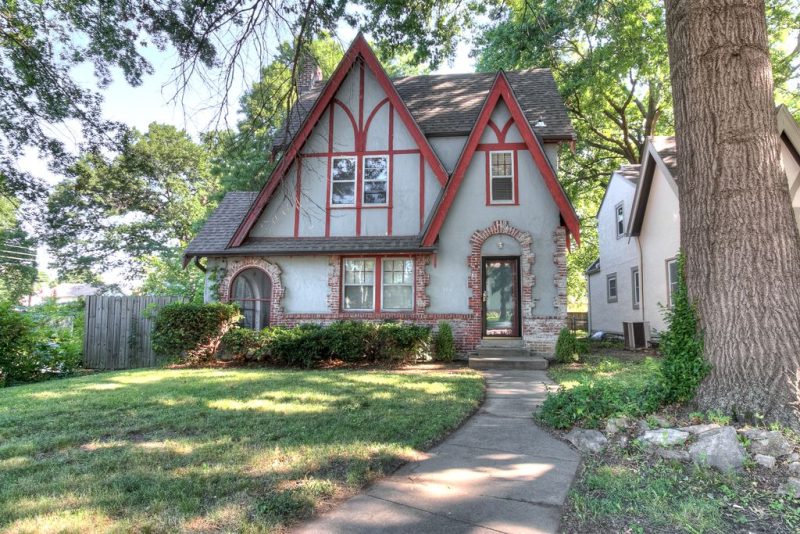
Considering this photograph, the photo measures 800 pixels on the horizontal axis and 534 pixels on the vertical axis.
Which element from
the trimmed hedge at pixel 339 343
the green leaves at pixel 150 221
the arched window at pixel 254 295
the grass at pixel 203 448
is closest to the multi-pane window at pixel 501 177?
the trimmed hedge at pixel 339 343

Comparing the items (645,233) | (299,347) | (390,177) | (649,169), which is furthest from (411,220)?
(645,233)

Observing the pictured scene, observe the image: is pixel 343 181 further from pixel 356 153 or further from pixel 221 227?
pixel 221 227

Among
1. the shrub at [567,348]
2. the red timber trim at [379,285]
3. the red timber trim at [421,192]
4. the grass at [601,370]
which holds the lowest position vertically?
the grass at [601,370]

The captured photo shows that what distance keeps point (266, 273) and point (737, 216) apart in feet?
34.9

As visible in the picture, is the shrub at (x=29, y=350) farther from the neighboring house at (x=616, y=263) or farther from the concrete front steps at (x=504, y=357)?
the neighboring house at (x=616, y=263)

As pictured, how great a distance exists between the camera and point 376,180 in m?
12.3

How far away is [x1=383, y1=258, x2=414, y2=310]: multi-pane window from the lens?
38.7 feet

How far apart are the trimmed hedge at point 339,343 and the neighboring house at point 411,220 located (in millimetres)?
1291

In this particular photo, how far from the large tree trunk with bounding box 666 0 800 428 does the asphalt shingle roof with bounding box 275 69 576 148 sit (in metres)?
7.85

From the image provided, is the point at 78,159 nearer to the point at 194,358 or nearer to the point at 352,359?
the point at 194,358

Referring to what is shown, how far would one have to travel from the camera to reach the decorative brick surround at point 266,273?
1200cm

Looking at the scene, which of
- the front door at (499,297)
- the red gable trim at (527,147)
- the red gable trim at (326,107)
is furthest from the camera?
the red gable trim at (326,107)

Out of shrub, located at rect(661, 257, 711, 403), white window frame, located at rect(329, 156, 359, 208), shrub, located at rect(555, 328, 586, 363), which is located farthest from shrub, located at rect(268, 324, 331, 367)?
shrub, located at rect(661, 257, 711, 403)

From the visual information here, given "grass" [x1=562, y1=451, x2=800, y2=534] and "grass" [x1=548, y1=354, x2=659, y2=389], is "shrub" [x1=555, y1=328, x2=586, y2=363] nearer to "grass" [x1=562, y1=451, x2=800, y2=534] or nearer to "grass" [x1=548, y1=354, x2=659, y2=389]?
"grass" [x1=548, y1=354, x2=659, y2=389]
